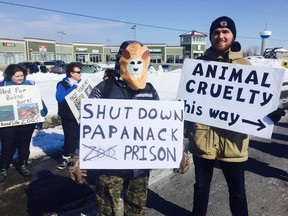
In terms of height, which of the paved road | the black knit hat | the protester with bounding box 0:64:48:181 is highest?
the black knit hat

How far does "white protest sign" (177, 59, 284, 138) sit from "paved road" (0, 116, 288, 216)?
141cm

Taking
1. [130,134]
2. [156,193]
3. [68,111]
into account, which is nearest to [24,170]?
[68,111]

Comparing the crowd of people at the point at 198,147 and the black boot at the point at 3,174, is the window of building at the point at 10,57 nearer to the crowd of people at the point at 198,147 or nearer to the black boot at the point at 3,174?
the black boot at the point at 3,174

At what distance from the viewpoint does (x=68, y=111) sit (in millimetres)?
4645

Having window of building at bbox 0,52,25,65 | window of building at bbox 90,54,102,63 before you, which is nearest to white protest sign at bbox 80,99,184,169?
window of building at bbox 0,52,25,65

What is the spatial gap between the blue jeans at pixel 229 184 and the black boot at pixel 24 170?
2866mm

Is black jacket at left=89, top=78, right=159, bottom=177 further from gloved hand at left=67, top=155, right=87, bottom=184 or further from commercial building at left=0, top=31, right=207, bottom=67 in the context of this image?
commercial building at left=0, top=31, right=207, bottom=67

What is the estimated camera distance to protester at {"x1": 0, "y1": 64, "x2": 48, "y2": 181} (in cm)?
427

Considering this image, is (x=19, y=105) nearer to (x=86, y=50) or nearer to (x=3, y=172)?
(x=3, y=172)

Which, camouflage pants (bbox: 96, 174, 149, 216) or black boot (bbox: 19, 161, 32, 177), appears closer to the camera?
camouflage pants (bbox: 96, 174, 149, 216)

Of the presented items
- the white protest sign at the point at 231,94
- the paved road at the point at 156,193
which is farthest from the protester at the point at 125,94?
the paved road at the point at 156,193

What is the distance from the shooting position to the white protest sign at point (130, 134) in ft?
7.60

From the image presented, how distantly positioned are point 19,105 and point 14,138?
0.54 m

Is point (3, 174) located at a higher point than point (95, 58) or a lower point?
lower
